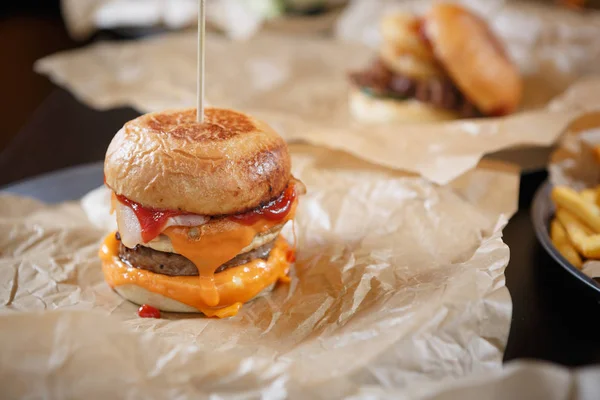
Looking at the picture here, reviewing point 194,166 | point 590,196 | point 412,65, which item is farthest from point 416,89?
point 194,166

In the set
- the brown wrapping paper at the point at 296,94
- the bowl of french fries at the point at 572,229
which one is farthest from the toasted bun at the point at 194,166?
the bowl of french fries at the point at 572,229

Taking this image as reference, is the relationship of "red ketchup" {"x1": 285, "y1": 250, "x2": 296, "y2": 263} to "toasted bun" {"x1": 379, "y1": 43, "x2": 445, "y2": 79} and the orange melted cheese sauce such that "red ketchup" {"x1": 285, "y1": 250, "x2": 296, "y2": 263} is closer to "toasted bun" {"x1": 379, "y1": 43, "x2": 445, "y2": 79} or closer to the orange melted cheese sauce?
the orange melted cheese sauce

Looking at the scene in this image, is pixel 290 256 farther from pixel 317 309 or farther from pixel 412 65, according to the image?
pixel 412 65

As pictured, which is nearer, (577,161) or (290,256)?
(290,256)

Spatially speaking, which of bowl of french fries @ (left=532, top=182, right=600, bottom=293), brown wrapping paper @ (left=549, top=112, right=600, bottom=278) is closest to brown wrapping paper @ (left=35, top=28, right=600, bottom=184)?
brown wrapping paper @ (left=549, top=112, right=600, bottom=278)

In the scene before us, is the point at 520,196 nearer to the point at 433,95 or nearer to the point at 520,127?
the point at 520,127

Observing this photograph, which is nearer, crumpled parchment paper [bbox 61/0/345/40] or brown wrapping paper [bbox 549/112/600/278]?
brown wrapping paper [bbox 549/112/600/278]

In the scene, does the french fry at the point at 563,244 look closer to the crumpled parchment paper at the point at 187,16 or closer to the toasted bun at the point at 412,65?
the toasted bun at the point at 412,65

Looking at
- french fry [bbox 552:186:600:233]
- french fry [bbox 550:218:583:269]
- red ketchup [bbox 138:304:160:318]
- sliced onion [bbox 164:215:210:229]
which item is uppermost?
sliced onion [bbox 164:215:210:229]
